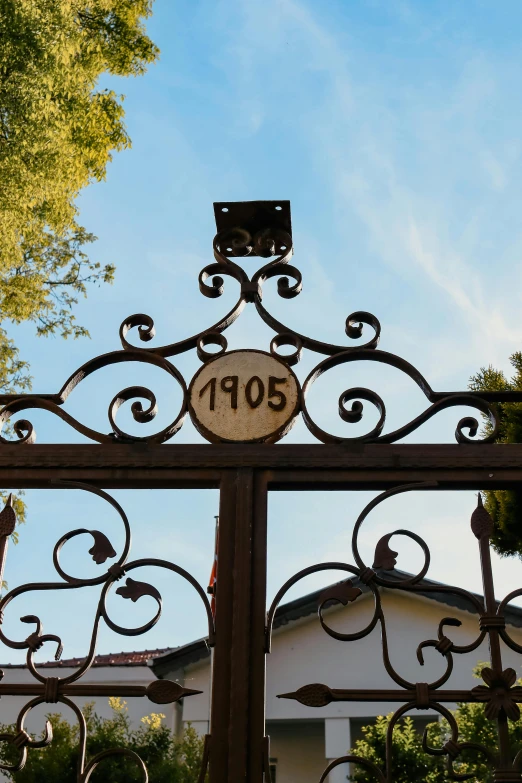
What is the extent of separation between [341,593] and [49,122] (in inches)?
179

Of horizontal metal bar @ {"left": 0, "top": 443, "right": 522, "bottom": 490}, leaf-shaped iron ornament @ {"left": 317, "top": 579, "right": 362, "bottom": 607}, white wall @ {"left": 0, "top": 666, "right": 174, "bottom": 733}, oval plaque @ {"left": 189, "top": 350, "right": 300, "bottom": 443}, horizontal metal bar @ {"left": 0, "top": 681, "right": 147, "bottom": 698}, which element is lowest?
horizontal metal bar @ {"left": 0, "top": 681, "right": 147, "bottom": 698}

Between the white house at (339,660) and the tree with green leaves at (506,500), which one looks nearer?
the tree with green leaves at (506,500)

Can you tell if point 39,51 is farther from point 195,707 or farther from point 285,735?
point 285,735

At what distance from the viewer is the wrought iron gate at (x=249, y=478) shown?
8.02 feet

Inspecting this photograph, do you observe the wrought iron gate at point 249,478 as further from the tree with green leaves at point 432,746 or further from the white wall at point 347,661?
the white wall at point 347,661

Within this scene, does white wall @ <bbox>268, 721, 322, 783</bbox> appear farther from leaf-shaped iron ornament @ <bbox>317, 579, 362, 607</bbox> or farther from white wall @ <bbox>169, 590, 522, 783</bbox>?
leaf-shaped iron ornament @ <bbox>317, 579, 362, 607</bbox>

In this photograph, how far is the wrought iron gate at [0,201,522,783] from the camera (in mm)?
2445

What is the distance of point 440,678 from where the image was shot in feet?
8.05

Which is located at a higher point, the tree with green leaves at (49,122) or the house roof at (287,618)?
the tree with green leaves at (49,122)

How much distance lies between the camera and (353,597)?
2514 millimetres

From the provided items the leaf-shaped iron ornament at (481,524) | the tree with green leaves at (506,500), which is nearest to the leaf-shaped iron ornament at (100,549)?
the leaf-shaped iron ornament at (481,524)

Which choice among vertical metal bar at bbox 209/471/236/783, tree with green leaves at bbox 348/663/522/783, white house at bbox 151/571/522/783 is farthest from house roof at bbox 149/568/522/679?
vertical metal bar at bbox 209/471/236/783

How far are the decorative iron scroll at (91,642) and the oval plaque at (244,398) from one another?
40 centimetres

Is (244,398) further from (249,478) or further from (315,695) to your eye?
(315,695)
